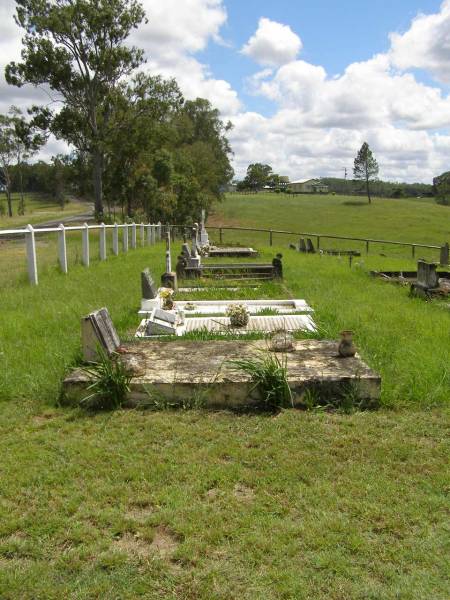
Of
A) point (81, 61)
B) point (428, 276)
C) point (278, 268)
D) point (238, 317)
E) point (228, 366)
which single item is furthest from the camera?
point (81, 61)

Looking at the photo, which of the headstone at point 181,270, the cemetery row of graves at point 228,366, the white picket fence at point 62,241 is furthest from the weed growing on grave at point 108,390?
the headstone at point 181,270

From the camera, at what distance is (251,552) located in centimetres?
261

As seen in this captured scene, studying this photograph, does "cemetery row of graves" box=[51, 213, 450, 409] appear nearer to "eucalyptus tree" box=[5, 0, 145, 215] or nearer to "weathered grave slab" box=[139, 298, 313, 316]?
"weathered grave slab" box=[139, 298, 313, 316]

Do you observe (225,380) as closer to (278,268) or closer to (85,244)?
(278,268)

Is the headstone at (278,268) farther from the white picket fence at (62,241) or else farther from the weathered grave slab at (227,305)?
the white picket fence at (62,241)

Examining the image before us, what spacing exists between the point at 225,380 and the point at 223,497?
1554 mm

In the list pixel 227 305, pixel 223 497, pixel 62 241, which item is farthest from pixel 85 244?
pixel 223 497

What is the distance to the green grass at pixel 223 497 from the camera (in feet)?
8.01

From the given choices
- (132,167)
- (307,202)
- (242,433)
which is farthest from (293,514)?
(307,202)

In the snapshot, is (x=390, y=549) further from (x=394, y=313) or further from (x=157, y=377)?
(x=394, y=313)

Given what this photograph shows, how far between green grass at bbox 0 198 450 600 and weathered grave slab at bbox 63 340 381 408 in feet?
0.62

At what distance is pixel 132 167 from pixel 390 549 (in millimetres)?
38029

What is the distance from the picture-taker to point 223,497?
10.3 ft

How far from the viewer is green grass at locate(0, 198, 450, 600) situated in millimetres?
2441
